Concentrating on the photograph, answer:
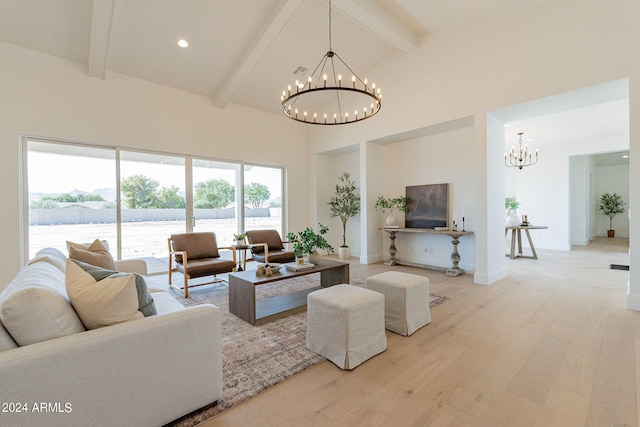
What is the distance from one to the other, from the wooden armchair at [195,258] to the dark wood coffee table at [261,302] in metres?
0.82

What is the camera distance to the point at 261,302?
11.7 ft

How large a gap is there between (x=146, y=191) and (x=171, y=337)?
458cm

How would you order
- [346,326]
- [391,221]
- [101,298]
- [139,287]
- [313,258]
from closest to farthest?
[101,298], [139,287], [346,326], [313,258], [391,221]

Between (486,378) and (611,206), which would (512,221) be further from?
(611,206)

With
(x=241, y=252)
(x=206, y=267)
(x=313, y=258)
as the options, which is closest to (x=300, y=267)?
(x=313, y=258)

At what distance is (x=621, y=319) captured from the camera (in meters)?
2.96

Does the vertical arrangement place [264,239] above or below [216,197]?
below

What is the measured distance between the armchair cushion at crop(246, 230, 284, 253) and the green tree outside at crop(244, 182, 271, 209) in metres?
1.51

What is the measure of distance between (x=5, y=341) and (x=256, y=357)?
5.02 feet

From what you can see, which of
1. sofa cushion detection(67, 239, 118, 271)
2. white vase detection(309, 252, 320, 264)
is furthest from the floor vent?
sofa cushion detection(67, 239, 118, 271)

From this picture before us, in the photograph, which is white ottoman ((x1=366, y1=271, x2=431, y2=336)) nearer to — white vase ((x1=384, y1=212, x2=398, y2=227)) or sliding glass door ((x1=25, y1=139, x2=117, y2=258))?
white vase ((x1=384, y1=212, x2=398, y2=227))

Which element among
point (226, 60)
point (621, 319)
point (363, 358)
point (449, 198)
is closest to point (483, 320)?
point (621, 319)

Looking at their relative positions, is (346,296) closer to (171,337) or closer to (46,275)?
(171,337)

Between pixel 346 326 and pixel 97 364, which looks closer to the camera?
pixel 97 364
